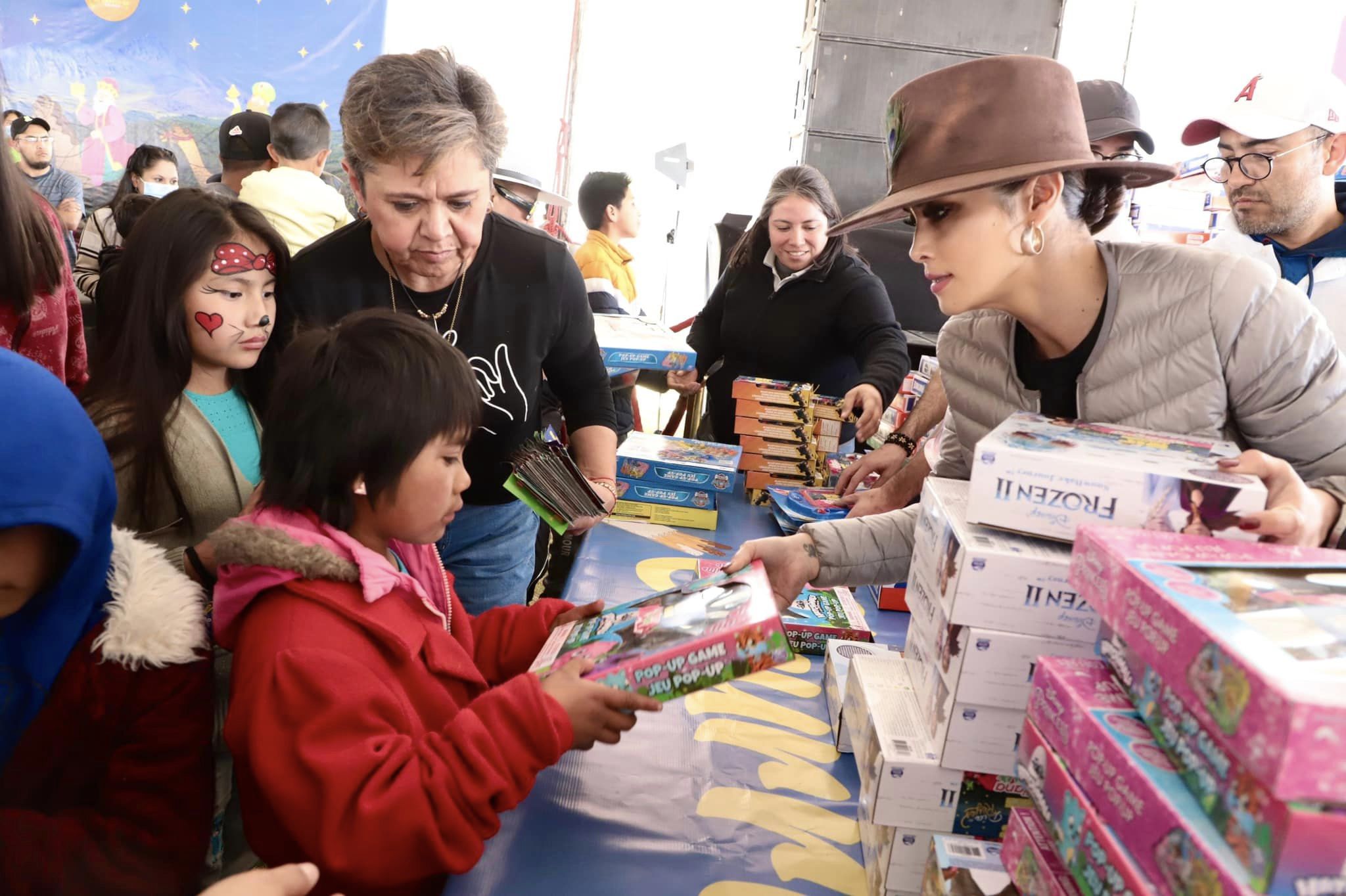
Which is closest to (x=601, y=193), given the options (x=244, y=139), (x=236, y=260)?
(x=244, y=139)

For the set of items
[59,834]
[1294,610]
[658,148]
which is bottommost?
[59,834]

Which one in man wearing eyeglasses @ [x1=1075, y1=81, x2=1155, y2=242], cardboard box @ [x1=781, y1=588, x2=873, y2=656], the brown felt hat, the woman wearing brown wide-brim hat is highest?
man wearing eyeglasses @ [x1=1075, y1=81, x2=1155, y2=242]

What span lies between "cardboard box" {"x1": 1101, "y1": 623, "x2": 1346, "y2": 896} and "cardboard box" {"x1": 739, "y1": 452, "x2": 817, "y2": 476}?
2.30m

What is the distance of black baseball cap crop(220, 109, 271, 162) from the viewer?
353 cm

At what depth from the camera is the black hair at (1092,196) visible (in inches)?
52.4

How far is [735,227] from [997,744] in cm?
511

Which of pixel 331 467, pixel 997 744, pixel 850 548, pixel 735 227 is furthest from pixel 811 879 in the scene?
pixel 735 227

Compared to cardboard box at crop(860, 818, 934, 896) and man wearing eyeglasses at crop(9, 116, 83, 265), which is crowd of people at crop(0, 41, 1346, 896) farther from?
man wearing eyeglasses at crop(9, 116, 83, 265)

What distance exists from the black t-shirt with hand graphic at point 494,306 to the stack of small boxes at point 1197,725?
124cm

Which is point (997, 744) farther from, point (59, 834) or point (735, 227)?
point (735, 227)

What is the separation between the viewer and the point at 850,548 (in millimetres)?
1518

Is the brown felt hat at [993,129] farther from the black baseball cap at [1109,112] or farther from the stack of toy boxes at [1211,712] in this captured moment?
the black baseball cap at [1109,112]

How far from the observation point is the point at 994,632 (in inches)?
40.0

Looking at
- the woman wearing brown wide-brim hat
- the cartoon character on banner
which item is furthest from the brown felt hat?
the cartoon character on banner
